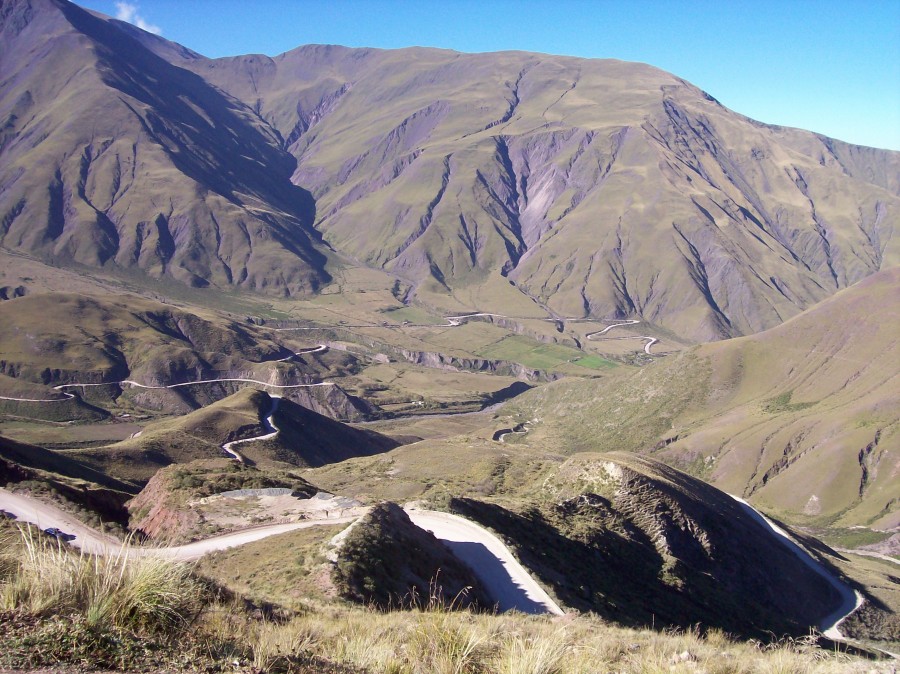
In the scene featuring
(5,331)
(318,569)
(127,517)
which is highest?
(318,569)

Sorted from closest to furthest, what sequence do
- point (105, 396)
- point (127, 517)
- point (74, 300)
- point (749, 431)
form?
point (127, 517), point (749, 431), point (105, 396), point (74, 300)

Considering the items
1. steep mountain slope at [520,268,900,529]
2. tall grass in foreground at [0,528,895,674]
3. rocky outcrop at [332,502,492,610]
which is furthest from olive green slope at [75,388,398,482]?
tall grass in foreground at [0,528,895,674]

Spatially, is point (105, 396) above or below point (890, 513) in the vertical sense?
below

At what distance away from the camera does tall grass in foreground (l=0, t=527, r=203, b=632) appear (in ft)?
29.2

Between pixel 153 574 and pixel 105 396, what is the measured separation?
493ft

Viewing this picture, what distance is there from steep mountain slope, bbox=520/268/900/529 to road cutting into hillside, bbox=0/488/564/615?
75.7m

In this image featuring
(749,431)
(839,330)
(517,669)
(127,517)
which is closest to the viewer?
(517,669)

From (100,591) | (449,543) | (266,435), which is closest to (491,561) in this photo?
(449,543)

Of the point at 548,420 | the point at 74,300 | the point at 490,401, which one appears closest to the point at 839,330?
the point at 548,420

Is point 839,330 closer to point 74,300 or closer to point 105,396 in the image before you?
point 105,396

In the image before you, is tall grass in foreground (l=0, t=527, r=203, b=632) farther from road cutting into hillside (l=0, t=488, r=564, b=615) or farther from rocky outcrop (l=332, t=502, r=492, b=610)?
road cutting into hillside (l=0, t=488, r=564, b=615)

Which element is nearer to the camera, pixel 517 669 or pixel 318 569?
pixel 517 669

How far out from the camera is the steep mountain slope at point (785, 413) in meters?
97.8

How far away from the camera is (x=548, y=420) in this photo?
146 metres
